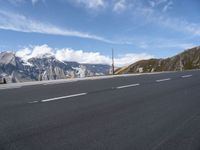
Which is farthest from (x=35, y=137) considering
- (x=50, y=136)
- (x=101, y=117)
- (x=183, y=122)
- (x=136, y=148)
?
(x=183, y=122)

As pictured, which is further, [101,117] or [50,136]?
[101,117]

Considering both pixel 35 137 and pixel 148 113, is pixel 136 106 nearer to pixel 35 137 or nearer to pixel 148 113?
pixel 148 113

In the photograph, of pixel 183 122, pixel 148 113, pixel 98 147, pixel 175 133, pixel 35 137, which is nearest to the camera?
pixel 98 147

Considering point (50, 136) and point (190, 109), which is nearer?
point (50, 136)

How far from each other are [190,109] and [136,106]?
1.38m

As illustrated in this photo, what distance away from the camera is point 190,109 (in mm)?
9359

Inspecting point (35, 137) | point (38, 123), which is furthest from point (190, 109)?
point (35, 137)

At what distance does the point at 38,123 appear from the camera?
7.07 metres

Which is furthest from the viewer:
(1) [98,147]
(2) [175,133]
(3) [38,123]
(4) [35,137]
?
(3) [38,123]

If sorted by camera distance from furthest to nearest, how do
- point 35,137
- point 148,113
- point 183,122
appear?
point 148,113
point 183,122
point 35,137

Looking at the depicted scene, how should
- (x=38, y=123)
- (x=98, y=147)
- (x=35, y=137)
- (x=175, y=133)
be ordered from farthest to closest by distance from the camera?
(x=38, y=123) < (x=175, y=133) < (x=35, y=137) < (x=98, y=147)

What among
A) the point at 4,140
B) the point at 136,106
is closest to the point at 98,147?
the point at 4,140

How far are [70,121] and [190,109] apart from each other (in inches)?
140

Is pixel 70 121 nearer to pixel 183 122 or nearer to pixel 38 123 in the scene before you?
pixel 38 123
